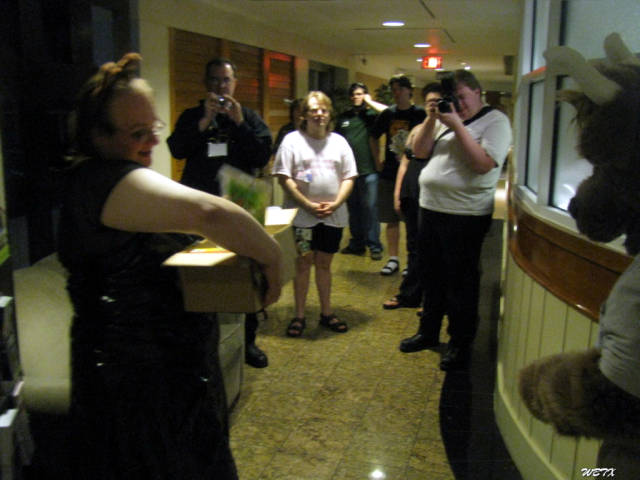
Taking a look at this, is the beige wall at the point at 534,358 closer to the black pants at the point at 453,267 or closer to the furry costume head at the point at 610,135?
the black pants at the point at 453,267

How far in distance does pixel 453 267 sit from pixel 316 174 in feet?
2.97

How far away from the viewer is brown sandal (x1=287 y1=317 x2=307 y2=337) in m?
3.36

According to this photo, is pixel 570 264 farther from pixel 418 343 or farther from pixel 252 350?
pixel 252 350

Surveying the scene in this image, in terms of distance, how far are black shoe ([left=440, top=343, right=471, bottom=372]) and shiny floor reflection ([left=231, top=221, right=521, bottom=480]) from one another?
5 cm

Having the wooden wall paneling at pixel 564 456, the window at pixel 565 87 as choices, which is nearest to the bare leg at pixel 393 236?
the window at pixel 565 87

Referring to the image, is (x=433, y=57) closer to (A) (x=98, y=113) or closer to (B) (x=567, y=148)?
(B) (x=567, y=148)

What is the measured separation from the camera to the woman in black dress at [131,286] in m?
1.20

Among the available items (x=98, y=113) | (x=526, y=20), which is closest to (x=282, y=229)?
(x=98, y=113)

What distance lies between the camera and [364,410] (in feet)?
8.34

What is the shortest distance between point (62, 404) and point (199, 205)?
0.92m

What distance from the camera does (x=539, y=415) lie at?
112cm

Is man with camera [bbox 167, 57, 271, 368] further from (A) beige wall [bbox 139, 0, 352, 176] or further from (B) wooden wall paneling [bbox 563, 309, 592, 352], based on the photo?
(B) wooden wall paneling [bbox 563, 309, 592, 352]

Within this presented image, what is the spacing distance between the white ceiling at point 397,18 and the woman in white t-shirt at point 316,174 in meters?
2.02

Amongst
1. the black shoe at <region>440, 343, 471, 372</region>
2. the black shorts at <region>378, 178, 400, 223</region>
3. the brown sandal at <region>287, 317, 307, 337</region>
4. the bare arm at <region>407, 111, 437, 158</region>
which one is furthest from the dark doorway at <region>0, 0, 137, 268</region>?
the black shorts at <region>378, 178, 400, 223</region>
